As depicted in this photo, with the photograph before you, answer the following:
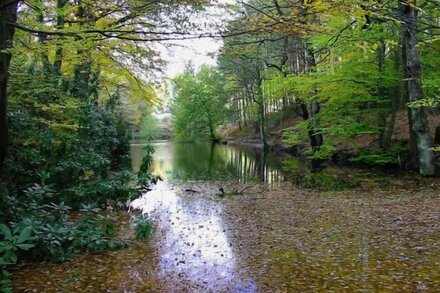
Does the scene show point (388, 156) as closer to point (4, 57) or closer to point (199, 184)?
point (199, 184)

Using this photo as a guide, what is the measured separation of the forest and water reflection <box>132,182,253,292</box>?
4cm

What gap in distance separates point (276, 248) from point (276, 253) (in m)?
0.25

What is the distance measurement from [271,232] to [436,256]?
9.48ft

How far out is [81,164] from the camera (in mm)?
8938

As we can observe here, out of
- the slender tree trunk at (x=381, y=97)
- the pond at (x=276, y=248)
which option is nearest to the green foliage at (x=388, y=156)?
the slender tree trunk at (x=381, y=97)

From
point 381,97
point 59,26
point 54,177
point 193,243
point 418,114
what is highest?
point 59,26

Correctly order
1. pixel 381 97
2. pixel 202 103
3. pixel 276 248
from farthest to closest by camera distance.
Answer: pixel 202 103, pixel 381 97, pixel 276 248

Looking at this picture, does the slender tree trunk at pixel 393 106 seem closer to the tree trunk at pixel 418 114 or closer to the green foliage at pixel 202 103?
the tree trunk at pixel 418 114

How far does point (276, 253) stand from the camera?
6027 millimetres

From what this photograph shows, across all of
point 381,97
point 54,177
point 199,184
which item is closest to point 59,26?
point 54,177

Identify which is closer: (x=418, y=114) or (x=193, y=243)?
(x=193, y=243)

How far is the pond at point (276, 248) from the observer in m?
4.80

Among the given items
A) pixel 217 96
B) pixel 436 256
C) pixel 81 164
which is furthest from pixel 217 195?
pixel 217 96

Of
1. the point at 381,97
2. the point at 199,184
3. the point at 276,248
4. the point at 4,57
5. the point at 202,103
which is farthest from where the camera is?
the point at 202,103
